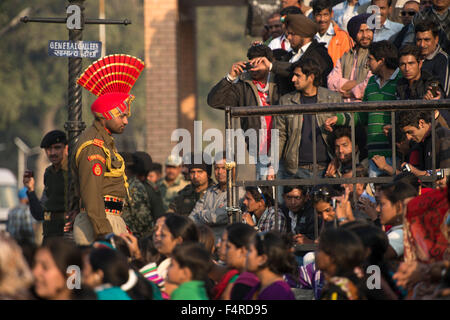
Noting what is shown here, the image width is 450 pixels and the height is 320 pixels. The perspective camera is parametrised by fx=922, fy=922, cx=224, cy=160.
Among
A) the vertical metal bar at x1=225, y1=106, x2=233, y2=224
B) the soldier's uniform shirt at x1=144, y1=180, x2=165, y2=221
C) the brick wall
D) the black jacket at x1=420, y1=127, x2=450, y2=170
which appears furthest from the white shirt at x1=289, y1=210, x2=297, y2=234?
the brick wall

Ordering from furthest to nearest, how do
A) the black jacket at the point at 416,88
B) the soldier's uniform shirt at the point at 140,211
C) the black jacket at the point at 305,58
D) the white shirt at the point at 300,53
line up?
the soldier's uniform shirt at the point at 140,211 < the white shirt at the point at 300,53 < the black jacket at the point at 305,58 < the black jacket at the point at 416,88

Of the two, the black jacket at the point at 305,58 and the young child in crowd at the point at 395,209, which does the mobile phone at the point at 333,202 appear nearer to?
the young child in crowd at the point at 395,209

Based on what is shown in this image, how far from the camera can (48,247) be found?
5324 millimetres

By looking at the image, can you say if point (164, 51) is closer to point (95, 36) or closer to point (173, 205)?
point (173, 205)

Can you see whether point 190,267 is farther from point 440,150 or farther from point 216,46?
point 216,46

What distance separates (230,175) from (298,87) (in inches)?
66.5

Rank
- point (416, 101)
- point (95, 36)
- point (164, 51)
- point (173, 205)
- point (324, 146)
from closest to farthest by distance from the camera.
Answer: point (416, 101), point (324, 146), point (173, 205), point (164, 51), point (95, 36)

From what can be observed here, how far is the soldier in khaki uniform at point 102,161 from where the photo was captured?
7.61m

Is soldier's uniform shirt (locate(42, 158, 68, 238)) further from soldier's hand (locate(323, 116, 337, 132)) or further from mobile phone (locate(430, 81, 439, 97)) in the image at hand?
mobile phone (locate(430, 81, 439, 97))

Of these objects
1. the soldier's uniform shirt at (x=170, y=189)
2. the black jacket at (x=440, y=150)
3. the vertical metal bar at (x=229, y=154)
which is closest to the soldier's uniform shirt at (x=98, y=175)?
the vertical metal bar at (x=229, y=154)

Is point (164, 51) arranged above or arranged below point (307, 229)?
above

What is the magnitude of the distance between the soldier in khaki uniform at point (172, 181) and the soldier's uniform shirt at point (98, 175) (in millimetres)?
4912

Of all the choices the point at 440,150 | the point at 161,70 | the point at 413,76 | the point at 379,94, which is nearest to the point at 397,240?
the point at 440,150
